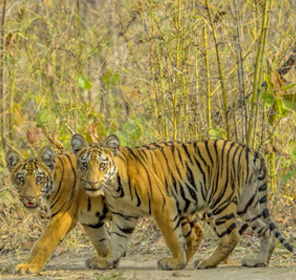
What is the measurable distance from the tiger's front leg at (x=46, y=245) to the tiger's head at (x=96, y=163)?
39 centimetres

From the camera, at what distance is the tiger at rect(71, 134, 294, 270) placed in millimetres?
5605

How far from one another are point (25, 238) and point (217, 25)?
2.62 metres

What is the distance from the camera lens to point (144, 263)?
243 inches

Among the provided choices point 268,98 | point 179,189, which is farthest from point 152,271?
point 268,98

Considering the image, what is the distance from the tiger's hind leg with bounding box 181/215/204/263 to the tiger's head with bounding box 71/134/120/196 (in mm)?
803

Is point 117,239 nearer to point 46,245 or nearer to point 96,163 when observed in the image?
point 46,245

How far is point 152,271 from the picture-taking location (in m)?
5.70

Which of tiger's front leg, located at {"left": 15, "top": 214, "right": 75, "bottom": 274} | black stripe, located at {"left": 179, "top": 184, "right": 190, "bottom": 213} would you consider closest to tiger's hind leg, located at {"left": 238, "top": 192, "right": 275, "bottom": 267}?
black stripe, located at {"left": 179, "top": 184, "right": 190, "bottom": 213}

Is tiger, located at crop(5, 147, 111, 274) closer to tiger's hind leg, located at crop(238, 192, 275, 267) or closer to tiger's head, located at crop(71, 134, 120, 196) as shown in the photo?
tiger's head, located at crop(71, 134, 120, 196)

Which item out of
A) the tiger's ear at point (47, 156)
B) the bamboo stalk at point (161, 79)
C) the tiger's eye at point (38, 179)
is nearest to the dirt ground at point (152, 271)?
the tiger's eye at point (38, 179)

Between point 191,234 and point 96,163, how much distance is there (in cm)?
102

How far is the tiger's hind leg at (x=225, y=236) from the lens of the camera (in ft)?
18.3

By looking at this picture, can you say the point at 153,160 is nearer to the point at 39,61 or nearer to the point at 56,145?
the point at 56,145

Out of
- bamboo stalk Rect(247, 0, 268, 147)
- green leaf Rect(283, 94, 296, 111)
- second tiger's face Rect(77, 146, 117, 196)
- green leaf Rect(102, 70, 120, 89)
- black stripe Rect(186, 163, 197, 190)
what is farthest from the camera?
green leaf Rect(102, 70, 120, 89)
